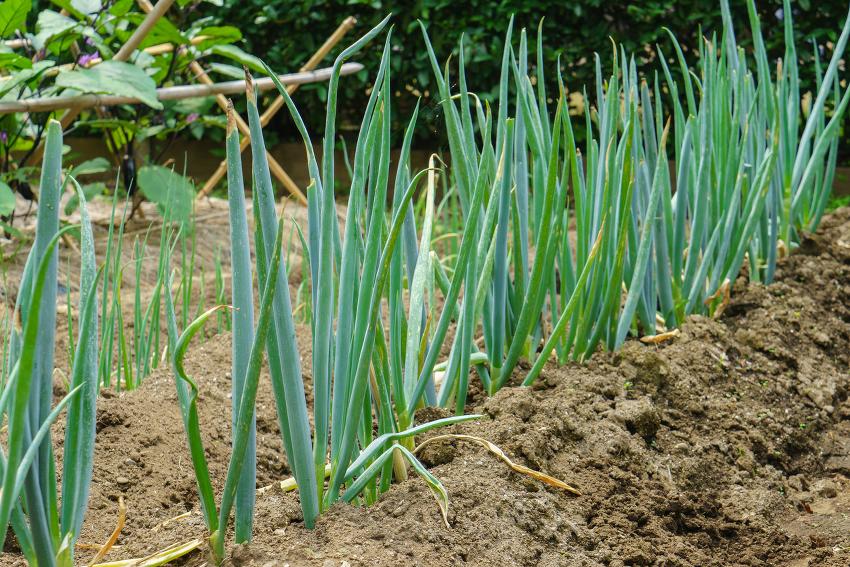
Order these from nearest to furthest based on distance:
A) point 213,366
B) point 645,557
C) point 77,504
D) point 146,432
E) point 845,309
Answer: point 77,504
point 645,557
point 146,432
point 213,366
point 845,309

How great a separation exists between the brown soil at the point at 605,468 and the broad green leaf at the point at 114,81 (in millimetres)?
1037

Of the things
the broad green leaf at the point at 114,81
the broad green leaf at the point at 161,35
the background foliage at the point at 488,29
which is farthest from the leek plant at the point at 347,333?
the background foliage at the point at 488,29

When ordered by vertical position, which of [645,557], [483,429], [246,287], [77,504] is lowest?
[645,557]

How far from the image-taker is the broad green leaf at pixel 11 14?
2.76 m

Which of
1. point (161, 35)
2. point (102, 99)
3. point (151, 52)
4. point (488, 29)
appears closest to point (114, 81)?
point (102, 99)

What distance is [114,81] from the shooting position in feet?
9.30

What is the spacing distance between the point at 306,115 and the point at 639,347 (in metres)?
4.79

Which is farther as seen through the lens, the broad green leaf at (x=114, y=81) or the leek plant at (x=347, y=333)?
the broad green leaf at (x=114, y=81)

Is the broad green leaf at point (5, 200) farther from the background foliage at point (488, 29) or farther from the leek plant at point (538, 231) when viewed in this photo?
the background foliage at point (488, 29)

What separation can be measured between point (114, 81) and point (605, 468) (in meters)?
2.04

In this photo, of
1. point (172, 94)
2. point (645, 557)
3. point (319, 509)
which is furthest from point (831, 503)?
point (172, 94)

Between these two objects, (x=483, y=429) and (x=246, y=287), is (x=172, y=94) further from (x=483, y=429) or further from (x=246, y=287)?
(x=246, y=287)

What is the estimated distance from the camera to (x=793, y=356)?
1.94m

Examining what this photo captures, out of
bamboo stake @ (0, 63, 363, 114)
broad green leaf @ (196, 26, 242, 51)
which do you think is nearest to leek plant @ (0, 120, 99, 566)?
bamboo stake @ (0, 63, 363, 114)
